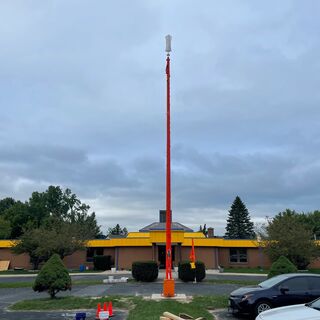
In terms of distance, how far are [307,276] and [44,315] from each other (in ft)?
28.4

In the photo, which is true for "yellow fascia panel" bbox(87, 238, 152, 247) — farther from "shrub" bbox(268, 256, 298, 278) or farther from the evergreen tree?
the evergreen tree

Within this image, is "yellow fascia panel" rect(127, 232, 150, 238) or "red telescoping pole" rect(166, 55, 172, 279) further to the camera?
"yellow fascia panel" rect(127, 232, 150, 238)

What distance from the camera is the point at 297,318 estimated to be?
21.7 ft

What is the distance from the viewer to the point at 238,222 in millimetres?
91750

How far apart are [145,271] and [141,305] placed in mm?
13499

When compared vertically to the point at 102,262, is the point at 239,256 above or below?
above

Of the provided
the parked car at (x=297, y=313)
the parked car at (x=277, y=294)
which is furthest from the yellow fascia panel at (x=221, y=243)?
the parked car at (x=297, y=313)

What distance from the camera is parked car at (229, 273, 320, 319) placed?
12711mm

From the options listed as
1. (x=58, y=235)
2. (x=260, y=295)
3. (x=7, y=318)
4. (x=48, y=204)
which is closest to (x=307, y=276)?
(x=260, y=295)

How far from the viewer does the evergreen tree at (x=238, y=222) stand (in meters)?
90.1

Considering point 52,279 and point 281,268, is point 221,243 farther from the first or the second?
point 52,279

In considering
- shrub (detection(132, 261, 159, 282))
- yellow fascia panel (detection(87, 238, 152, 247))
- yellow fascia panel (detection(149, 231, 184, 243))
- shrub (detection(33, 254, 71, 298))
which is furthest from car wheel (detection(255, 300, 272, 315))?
yellow fascia panel (detection(87, 238, 152, 247))

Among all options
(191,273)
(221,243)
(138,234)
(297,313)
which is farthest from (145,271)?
(297,313)

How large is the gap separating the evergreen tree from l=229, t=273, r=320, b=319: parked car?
77.6 m
